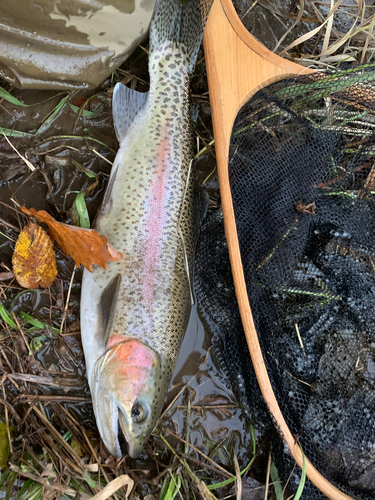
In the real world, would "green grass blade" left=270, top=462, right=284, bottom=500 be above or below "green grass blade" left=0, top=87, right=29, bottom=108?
below

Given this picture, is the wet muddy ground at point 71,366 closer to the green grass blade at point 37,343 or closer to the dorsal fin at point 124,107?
the green grass blade at point 37,343

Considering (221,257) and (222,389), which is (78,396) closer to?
(222,389)

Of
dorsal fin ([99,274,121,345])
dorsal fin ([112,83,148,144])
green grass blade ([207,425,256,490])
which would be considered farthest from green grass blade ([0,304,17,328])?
green grass blade ([207,425,256,490])

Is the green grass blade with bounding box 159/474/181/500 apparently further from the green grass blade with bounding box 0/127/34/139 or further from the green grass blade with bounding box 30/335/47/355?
the green grass blade with bounding box 0/127/34/139

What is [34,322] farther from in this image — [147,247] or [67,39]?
[67,39]

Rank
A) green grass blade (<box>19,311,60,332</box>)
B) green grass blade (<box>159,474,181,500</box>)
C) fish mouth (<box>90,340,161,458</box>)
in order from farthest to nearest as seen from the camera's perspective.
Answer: green grass blade (<box>19,311,60,332</box>) → green grass blade (<box>159,474,181,500</box>) → fish mouth (<box>90,340,161,458</box>)

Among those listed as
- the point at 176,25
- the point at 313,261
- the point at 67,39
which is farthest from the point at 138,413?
the point at 176,25
